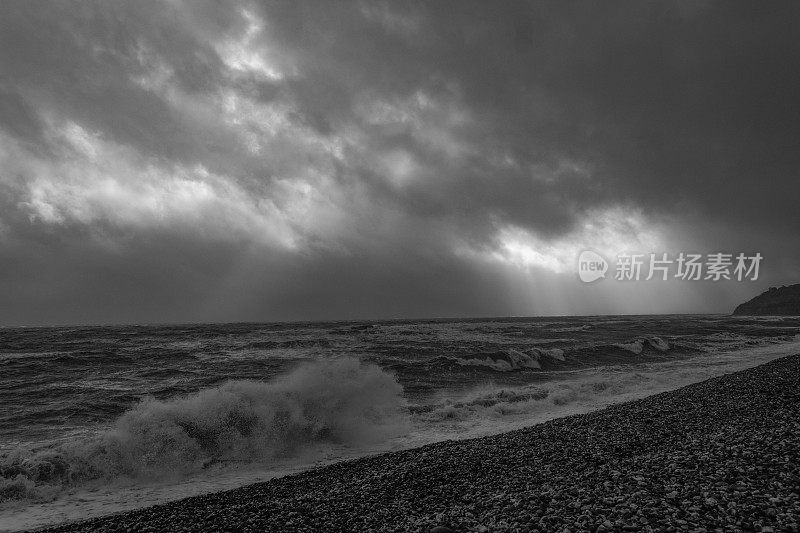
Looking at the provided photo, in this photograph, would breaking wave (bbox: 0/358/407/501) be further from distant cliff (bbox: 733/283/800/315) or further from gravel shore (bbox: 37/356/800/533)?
distant cliff (bbox: 733/283/800/315)

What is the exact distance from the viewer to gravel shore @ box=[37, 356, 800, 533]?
228 inches

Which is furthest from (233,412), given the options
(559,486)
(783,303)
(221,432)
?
(783,303)

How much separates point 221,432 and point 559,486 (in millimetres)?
11432

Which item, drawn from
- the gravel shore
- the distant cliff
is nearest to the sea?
the gravel shore

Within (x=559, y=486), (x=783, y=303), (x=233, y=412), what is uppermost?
(x=783, y=303)

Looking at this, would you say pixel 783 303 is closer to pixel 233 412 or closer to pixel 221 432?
pixel 233 412

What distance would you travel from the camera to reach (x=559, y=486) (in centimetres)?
736

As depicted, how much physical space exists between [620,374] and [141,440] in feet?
84.3

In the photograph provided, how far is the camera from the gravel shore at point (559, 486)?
5.79 meters

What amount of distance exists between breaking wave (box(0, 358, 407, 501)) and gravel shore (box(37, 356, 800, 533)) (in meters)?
→ 3.44

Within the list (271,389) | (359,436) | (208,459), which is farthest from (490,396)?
(208,459)

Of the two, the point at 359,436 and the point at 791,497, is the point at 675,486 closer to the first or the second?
the point at 791,497

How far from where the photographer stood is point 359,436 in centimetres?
1489

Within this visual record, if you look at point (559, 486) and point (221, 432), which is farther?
point (221, 432)
